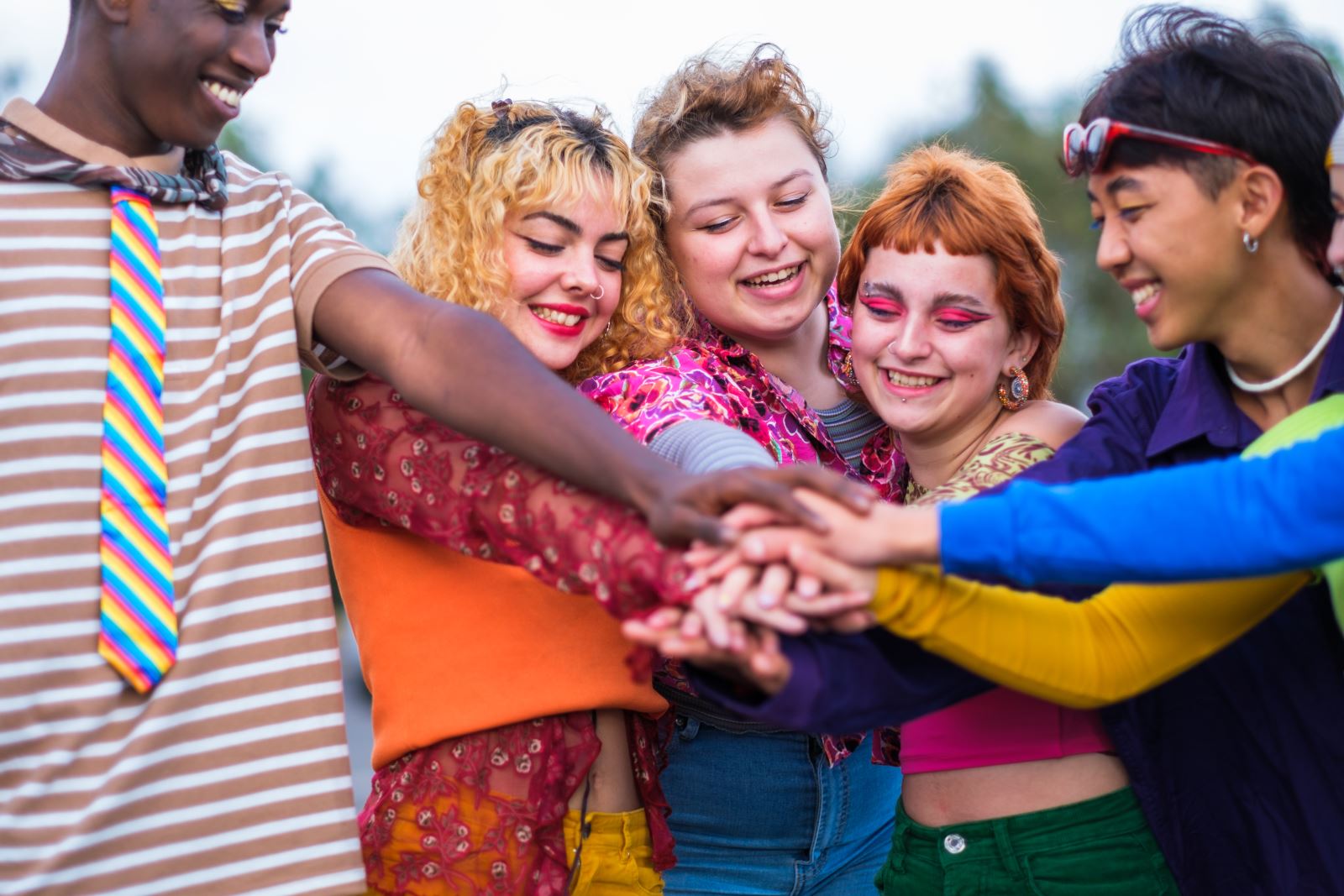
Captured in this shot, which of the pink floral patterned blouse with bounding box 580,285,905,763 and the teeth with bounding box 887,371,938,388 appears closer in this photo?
the pink floral patterned blouse with bounding box 580,285,905,763

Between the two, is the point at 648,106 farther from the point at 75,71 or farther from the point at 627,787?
the point at 627,787

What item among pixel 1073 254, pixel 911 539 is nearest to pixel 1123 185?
pixel 911 539

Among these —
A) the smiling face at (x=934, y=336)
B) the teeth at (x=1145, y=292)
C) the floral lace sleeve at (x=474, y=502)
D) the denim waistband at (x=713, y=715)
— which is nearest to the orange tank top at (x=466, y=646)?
the floral lace sleeve at (x=474, y=502)

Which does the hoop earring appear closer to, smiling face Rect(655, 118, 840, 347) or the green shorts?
smiling face Rect(655, 118, 840, 347)

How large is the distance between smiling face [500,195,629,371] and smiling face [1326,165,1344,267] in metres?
1.49

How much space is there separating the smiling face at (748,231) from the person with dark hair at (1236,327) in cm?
83

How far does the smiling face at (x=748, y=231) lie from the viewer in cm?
334

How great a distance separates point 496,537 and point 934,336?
48.8 inches

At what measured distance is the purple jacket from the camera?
8.18ft

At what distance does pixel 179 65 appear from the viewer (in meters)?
2.37

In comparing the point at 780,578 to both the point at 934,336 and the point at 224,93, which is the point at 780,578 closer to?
the point at 934,336

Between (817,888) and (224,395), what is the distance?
182 centimetres

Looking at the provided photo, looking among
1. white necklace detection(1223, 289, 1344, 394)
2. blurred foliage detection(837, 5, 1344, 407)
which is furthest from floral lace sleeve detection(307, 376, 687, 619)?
blurred foliage detection(837, 5, 1344, 407)

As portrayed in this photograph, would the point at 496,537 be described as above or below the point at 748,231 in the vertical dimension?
below
